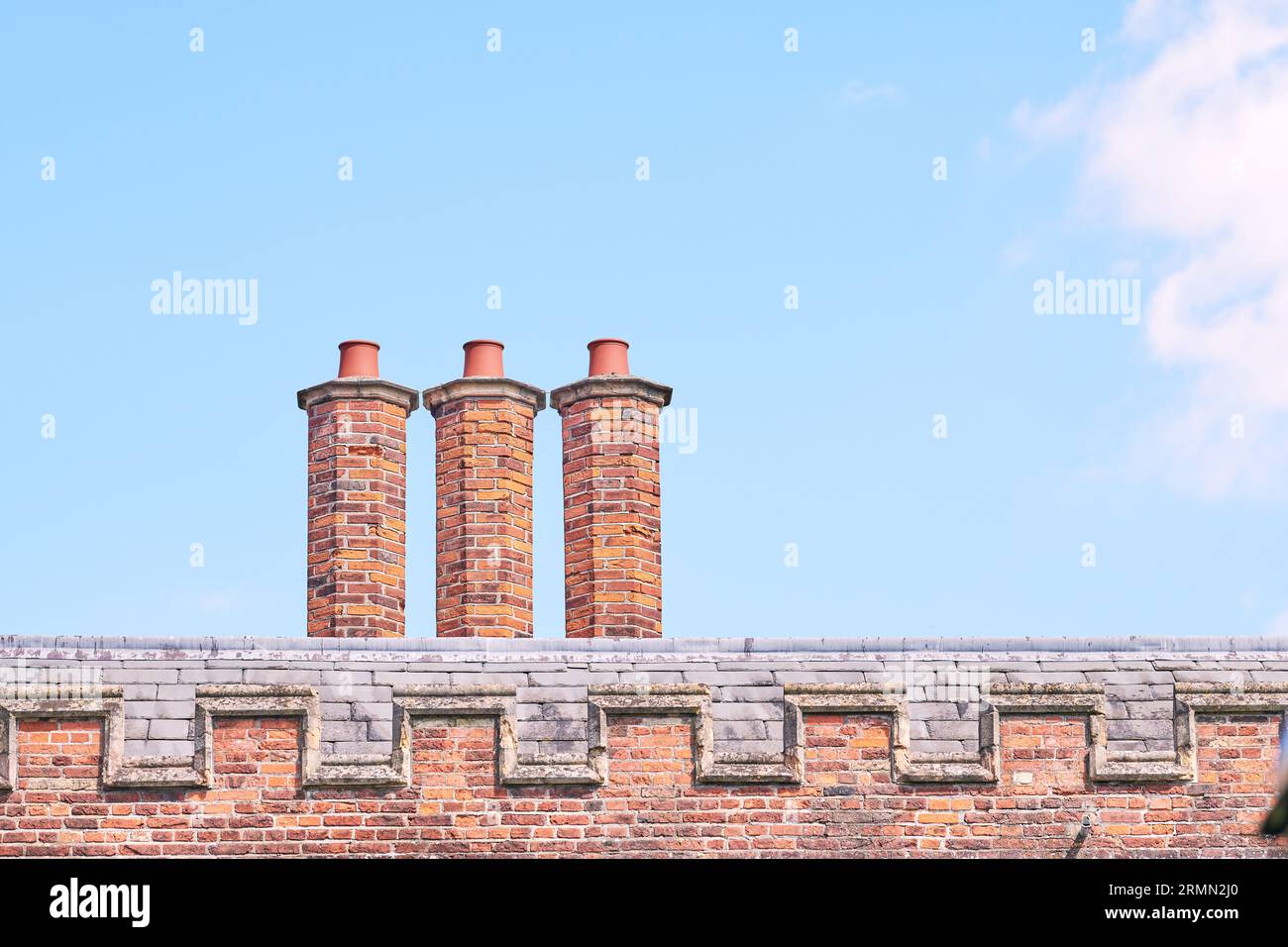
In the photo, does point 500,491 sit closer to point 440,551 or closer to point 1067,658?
point 440,551

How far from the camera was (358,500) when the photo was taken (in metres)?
14.4

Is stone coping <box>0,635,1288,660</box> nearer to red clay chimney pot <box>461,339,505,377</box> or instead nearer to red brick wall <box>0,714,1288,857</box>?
red brick wall <box>0,714,1288,857</box>

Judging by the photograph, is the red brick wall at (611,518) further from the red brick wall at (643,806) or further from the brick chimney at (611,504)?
the red brick wall at (643,806)

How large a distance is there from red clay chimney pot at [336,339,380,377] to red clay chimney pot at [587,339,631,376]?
5.16 feet

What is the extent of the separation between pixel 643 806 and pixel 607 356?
3.74m

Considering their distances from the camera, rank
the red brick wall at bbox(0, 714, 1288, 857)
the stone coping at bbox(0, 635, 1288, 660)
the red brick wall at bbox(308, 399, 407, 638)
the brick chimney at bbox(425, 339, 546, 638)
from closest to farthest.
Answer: the red brick wall at bbox(0, 714, 1288, 857), the stone coping at bbox(0, 635, 1288, 660), the red brick wall at bbox(308, 399, 407, 638), the brick chimney at bbox(425, 339, 546, 638)

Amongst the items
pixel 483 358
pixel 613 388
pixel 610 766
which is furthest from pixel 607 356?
pixel 610 766

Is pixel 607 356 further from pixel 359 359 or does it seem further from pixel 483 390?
pixel 359 359

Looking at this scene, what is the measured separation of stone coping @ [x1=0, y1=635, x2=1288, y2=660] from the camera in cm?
1338

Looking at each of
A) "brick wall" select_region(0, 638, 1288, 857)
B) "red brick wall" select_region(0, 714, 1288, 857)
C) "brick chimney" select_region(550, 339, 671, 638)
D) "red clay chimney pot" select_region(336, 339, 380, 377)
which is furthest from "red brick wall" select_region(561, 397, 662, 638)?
"red brick wall" select_region(0, 714, 1288, 857)

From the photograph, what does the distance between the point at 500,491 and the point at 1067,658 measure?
4.11 metres

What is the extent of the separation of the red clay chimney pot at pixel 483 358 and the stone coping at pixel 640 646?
7.10 ft

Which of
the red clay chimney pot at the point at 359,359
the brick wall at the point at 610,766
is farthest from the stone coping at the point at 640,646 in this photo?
the red clay chimney pot at the point at 359,359

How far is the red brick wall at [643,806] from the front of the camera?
12469mm
